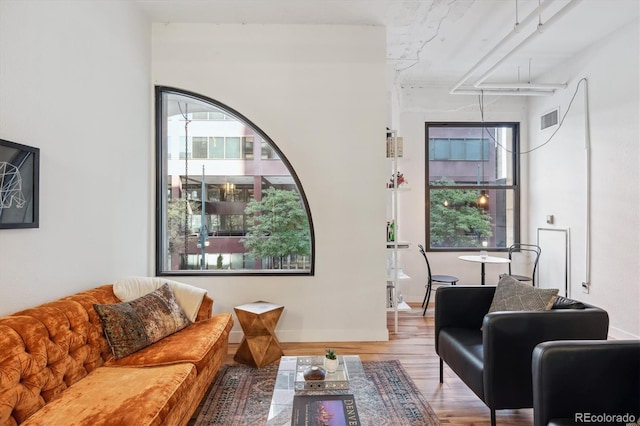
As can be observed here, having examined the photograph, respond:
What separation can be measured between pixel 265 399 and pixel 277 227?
173 cm

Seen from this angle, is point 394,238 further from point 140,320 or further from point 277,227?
point 140,320

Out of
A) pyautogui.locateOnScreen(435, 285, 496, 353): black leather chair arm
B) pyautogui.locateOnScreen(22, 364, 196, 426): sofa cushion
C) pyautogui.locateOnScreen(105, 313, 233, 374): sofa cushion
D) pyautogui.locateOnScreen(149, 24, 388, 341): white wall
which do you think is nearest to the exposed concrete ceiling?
pyautogui.locateOnScreen(149, 24, 388, 341): white wall

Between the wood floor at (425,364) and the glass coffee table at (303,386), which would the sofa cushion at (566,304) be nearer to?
the wood floor at (425,364)

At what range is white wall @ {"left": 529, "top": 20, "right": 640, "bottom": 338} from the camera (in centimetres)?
346

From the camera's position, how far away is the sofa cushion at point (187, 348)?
2.07 m

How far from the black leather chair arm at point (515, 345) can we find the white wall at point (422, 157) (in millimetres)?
3091

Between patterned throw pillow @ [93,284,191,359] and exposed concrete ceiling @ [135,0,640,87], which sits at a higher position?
exposed concrete ceiling @ [135,0,640,87]

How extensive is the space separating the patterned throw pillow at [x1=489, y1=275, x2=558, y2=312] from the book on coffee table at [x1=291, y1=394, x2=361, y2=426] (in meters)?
1.26

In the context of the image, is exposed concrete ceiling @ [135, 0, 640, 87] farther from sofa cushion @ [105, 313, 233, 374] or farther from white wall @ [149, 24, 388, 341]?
sofa cushion @ [105, 313, 233, 374]

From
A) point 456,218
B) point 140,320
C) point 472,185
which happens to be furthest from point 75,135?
point 472,185

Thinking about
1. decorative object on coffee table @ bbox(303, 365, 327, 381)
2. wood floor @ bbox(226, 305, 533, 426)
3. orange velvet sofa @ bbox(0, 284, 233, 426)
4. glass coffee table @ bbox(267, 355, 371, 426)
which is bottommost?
wood floor @ bbox(226, 305, 533, 426)

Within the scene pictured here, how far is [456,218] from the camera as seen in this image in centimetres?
515

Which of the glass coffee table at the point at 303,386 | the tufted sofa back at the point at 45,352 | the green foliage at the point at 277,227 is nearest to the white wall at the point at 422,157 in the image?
the green foliage at the point at 277,227

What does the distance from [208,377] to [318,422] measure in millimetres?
1073
